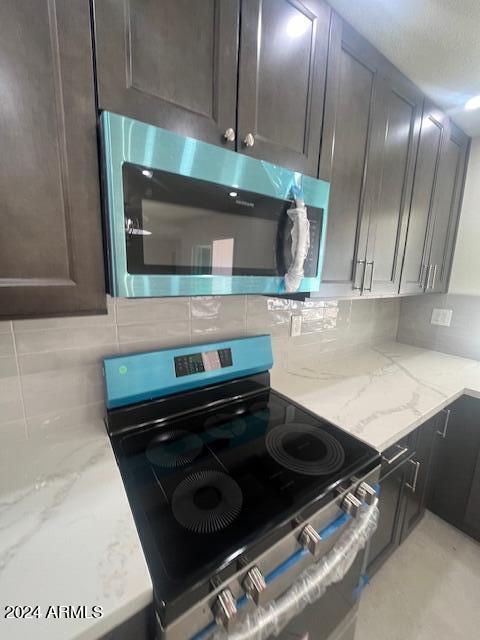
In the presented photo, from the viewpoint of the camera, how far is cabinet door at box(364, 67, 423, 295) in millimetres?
1101

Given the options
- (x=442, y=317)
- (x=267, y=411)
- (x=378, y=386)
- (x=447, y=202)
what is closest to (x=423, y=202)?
(x=447, y=202)

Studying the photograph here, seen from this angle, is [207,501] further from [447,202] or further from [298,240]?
[447,202]

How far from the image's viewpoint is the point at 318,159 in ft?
2.87

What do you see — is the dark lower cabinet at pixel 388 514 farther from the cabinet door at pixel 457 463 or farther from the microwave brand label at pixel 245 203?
the microwave brand label at pixel 245 203

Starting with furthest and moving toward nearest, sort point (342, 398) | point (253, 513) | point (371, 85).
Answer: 1. point (342, 398)
2. point (371, 85)
3. point (253, 513)

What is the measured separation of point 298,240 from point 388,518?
130cm

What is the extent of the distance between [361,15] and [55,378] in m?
1.51

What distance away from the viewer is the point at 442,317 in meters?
1.88

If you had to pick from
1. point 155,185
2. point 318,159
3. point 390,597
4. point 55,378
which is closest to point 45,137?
point 155,185

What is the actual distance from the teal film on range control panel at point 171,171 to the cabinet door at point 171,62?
6cm

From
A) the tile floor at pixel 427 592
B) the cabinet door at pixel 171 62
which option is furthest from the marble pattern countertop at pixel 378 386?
the cabinet door at pixel 171 62

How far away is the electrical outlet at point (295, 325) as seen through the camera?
1386 millimetres

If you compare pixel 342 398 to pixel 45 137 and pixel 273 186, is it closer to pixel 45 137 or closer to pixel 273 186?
pixel 273 186

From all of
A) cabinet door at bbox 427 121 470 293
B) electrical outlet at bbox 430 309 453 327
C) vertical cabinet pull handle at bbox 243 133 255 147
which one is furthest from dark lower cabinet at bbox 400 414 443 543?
vertical cabinet pull handle at bbox 243 133 255 147
